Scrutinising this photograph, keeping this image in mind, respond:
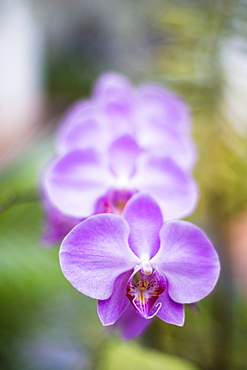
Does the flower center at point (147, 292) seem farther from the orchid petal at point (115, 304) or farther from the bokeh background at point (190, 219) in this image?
the bokeh background at point (190, 219)

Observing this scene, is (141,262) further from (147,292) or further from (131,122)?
(131,122)

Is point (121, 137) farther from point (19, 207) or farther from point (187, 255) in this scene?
point (19, 207)

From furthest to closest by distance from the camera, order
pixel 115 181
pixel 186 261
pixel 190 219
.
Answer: pixel 190 219 < pixel 115 181 < pixel 186 261

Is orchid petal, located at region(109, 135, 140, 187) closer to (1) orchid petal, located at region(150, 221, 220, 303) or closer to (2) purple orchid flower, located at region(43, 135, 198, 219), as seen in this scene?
(2) purple orchid flower, located at region(43, 135, 198, 219)

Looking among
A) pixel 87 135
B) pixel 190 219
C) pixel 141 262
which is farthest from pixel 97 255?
pixel 190 219

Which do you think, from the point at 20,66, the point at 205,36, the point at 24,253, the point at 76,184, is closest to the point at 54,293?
the point at 24,253

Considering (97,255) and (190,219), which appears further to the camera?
(190,219)

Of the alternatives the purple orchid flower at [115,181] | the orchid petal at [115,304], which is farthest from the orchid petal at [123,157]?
the orchid petal at [115,304]
